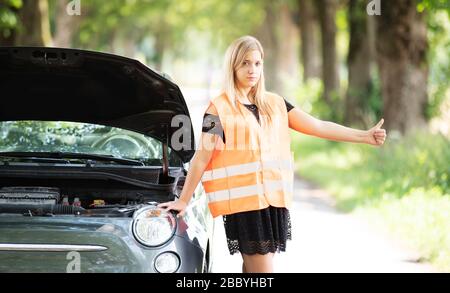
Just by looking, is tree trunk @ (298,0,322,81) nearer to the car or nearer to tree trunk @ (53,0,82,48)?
tree trunk @ (53,0,82,48)

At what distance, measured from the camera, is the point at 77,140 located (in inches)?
241

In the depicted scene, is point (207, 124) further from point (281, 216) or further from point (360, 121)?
point (360, 121)

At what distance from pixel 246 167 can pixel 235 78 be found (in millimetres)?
489

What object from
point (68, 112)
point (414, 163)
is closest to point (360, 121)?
point (414, 163)

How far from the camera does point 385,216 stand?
397 inches

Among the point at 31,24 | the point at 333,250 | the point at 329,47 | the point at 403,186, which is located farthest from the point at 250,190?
the point at 329,47

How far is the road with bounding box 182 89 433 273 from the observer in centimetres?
757

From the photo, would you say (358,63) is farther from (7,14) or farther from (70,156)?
(70,156)

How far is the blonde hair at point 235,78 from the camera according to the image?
455 centimetres

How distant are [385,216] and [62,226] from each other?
618cm

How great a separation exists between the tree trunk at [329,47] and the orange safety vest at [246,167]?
18.5 metres

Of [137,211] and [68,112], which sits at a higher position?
[68,112]

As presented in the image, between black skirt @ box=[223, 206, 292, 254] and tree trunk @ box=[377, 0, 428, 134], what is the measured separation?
394 inches

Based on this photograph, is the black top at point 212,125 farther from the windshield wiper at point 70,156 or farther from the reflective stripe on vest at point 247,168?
the windshield wiper at point 70,156
